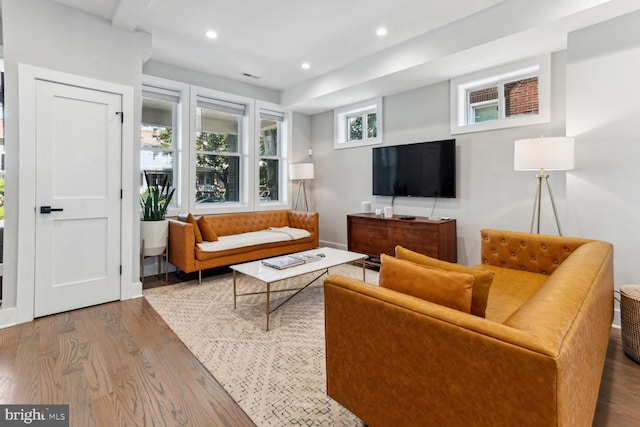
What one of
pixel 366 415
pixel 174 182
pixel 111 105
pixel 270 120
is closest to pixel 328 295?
pixel 366 415

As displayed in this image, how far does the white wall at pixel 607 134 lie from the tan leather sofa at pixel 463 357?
154 centimetres

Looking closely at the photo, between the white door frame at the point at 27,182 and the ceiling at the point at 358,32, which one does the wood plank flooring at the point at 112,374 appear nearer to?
the white door frame at the point at 27,182

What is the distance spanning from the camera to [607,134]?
9.01ft

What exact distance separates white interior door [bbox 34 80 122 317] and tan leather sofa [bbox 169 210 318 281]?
2.26ft

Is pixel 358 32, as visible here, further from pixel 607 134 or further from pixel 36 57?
pixel 36 57

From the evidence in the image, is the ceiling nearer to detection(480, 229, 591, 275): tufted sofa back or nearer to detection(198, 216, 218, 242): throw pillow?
detection(480, 229, 591, 275): tufted sofa back

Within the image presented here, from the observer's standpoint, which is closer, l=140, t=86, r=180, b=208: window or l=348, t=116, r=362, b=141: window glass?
l=140, t=86, r=180, b=208: window

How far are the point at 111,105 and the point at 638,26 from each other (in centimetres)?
475

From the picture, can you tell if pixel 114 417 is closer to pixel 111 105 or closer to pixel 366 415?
pixel 366 415

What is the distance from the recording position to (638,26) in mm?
2584

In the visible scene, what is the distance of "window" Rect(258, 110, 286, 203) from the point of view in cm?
575

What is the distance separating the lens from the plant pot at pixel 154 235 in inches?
149

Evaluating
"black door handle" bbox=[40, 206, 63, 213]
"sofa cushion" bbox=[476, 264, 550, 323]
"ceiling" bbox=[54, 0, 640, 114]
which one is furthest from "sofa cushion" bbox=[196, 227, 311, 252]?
"sofa cushion" bbox=[476, 264, 550, 323]

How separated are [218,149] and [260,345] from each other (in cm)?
360
